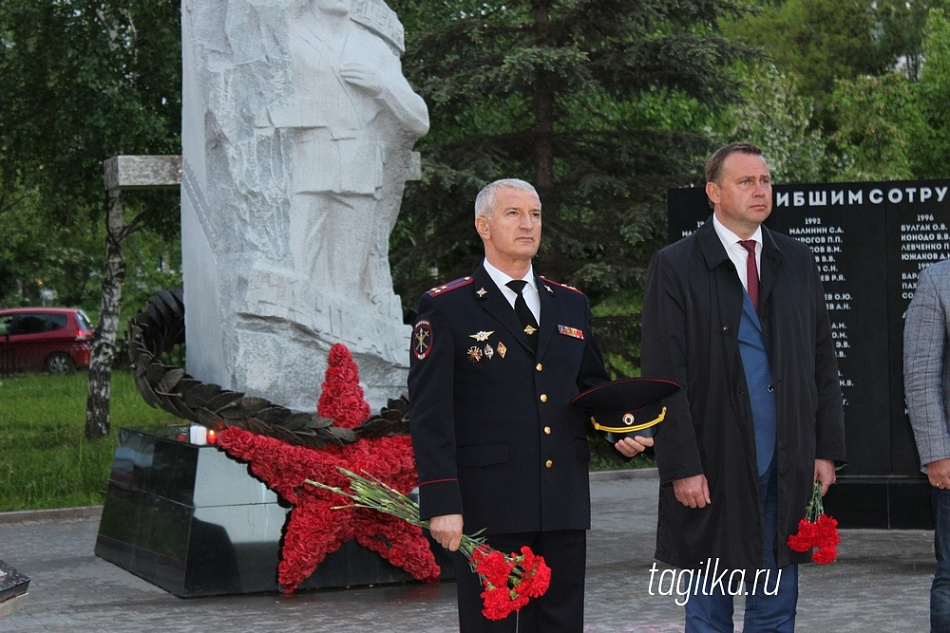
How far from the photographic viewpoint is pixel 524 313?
182 inches

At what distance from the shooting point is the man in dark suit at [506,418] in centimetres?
446

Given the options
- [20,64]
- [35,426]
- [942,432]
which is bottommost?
[35,426]

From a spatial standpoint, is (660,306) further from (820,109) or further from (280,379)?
(820,109)

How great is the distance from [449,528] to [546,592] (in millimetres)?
448

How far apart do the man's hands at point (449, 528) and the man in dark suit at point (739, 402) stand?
0.75 meters

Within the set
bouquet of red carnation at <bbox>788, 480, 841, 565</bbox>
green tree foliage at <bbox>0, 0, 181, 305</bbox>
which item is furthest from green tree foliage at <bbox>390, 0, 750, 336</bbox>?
bouquet of red carnation at <bbox>788, 480, 841, 565</bbox>

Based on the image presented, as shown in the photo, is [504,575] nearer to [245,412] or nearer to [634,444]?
[634,444]

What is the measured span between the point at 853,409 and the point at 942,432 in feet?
12.9

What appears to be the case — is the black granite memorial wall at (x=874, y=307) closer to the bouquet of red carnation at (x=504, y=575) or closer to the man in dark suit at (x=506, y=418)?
the man in dark suit at (x=506, y=418)

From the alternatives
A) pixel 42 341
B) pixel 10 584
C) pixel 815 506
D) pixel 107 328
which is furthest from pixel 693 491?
pixel 42 341

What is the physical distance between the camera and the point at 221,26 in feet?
27.8

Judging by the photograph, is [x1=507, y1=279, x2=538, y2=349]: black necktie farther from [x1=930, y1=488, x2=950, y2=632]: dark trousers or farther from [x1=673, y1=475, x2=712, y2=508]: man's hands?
[x1=930, y1=488, x2=950, y2=632]: dark trousers

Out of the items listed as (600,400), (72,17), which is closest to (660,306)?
(600,400)

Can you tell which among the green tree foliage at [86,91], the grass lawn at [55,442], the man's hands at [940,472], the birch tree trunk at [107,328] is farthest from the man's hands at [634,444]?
the birch tree trunk at [107,328]
